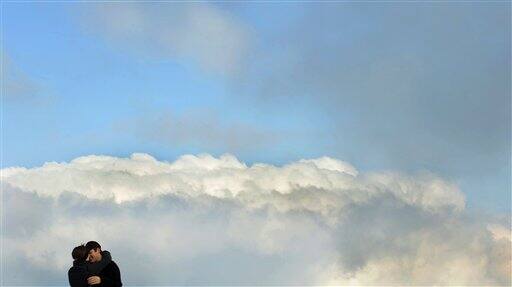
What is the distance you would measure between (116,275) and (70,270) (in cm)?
146

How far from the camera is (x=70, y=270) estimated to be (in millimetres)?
17453

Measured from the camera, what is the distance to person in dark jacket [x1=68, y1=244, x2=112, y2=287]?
16.9m

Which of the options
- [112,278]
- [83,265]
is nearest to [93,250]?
[83,265]

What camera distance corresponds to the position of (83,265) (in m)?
17.1

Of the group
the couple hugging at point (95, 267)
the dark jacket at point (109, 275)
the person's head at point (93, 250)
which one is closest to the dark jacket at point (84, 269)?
the couple hugging at point (95, 267)

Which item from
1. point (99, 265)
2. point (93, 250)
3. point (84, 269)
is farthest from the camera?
point (84, 269)

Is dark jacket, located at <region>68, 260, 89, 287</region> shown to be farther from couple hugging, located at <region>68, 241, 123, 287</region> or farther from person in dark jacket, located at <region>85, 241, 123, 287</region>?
person in dark jacket, located at <region>85, 241, 123, 287</region>

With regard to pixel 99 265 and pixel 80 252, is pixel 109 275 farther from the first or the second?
pixel 80 252

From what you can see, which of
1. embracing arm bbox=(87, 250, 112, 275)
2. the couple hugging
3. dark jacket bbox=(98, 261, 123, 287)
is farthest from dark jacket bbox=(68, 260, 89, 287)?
dark jacket bbox=(98, 261, 123, 287)

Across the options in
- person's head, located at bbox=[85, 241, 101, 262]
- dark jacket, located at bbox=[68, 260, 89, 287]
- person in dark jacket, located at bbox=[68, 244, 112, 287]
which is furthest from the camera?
dark jacket, located at bbox=[68, 260, 89, 287]

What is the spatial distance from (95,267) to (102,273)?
0.25 meters

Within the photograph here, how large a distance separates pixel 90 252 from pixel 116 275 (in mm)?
939

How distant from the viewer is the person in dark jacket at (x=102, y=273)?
16812 millimetres

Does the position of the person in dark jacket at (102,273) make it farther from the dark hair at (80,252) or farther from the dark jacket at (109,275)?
the dark hair at (80,252)
